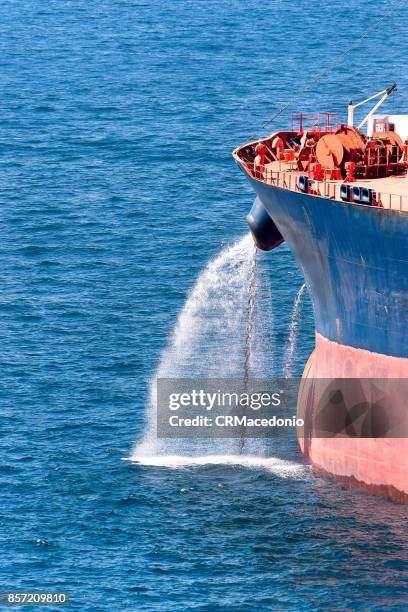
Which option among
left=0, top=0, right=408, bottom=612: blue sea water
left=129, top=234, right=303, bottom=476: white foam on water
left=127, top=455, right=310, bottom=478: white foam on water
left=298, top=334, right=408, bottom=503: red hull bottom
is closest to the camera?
left=0, top=0, right=408, bottom=612: blue sea water

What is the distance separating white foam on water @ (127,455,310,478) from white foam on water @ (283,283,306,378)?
12.3 meters

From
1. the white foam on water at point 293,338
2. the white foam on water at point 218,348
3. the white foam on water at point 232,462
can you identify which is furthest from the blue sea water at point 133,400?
the white foam on water at point 218,348

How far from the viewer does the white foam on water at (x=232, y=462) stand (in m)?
99.2

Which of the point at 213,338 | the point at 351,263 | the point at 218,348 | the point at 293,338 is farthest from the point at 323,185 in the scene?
the point at 213,338

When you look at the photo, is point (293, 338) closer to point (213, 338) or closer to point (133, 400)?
point (213, 338)

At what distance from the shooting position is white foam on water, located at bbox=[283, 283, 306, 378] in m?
114

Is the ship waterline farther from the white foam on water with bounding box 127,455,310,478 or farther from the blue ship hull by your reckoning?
the white foam on water with bounding box 127,455,310,478

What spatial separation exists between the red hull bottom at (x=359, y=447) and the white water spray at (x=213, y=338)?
6799mm

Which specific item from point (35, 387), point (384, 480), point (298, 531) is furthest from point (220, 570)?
point (35, 387)

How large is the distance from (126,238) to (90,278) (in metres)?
10.8

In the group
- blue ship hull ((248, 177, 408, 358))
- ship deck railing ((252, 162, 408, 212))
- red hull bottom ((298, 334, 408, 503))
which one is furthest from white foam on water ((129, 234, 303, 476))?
ship deck railing ((252, 162, 408, 212))

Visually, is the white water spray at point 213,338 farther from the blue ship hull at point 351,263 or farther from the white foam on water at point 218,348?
the blue ship hull at point 351,263

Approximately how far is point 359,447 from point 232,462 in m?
9.31

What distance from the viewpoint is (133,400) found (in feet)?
360
